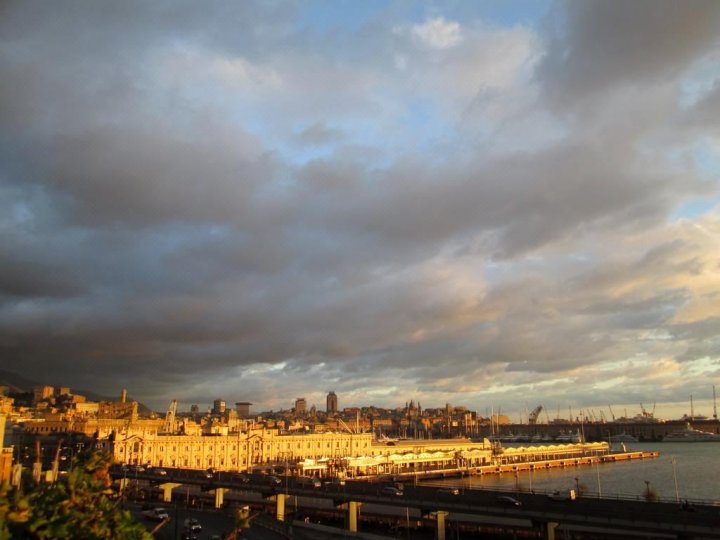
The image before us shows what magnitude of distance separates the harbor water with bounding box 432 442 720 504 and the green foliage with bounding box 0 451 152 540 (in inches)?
2896

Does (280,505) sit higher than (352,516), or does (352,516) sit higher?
(352,516)

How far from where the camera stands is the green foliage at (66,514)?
12.1 meters

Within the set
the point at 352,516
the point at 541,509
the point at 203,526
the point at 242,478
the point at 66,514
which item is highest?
the point at 66,514

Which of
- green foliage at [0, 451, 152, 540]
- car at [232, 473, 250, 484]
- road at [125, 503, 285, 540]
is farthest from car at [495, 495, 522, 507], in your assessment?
green foliage at [0, 451, 152, 540]

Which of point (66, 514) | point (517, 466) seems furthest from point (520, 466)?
point (66, 514)

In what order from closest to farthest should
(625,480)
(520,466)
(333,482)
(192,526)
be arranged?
(192,526) → (333,482) → (625,480) → (520,466)

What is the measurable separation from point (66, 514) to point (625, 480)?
109154 mm

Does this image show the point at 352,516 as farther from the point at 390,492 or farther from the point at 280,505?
the point at 280,505

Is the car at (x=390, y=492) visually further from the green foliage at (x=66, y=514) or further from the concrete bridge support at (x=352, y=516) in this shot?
the green foliage at (x=66, y=514)

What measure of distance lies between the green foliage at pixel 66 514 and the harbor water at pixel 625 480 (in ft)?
241

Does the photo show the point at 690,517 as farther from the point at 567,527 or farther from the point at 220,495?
the point at 220,495

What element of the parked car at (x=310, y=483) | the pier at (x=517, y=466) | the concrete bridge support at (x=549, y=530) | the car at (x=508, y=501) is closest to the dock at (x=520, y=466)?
the pier at (x=517, y=466)

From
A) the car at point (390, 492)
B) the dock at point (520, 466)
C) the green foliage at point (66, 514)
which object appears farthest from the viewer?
the dock at point (520, 466)

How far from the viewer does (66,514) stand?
43.4 ft
